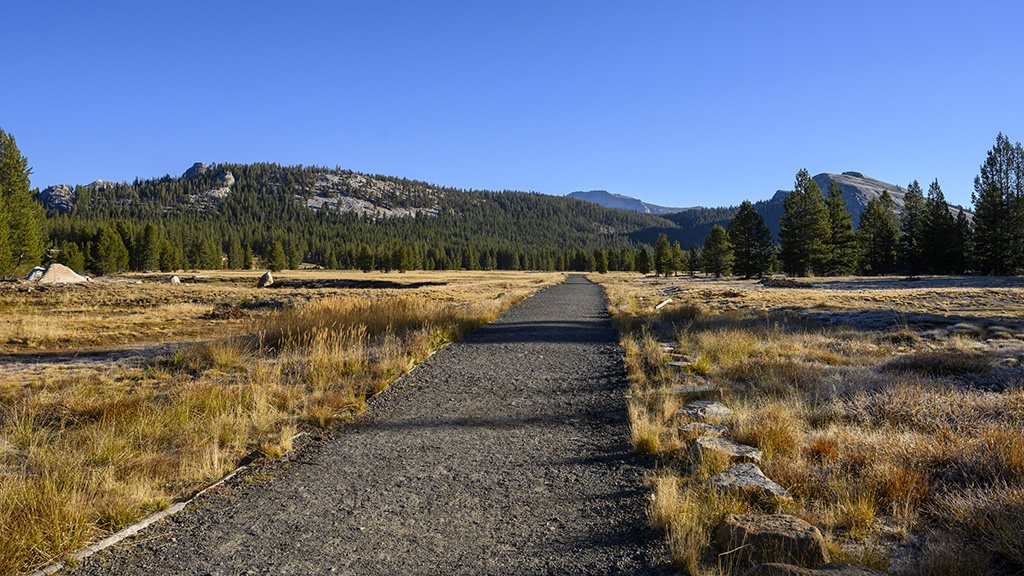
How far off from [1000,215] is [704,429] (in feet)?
219

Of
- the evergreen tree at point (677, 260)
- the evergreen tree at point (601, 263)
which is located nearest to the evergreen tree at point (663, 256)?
the evergreen tree at point (677, 260)

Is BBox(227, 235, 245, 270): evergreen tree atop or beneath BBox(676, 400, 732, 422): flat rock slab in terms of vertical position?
atop

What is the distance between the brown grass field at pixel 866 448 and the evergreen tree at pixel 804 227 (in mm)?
52026

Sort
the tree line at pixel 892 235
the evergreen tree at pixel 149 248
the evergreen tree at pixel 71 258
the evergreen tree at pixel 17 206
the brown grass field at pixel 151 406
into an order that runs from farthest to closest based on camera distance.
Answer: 1. the evergreen tree at pixel 149 248
2. the evergreen tree at pixel 71 258
3. the tree line at pixel 892 235
4. the evergreen tree at pixel 17 206
5. the brown grass field at pixel 151 406

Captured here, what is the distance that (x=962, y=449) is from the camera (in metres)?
4.28

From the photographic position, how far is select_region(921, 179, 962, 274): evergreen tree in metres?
55.9

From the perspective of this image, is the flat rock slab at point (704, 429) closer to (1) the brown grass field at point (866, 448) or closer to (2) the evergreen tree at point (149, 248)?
(1) the brown grass field at point (866, 448)

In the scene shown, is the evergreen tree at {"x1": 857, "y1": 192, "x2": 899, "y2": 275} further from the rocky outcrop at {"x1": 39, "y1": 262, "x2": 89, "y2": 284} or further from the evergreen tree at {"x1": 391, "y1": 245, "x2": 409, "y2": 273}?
the evergreen tree at {"x1": 391, "y1": 245, "x2": 409, "y2": 273}

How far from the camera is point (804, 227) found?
56.6 metres

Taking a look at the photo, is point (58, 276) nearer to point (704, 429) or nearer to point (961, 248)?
point (704, 429)

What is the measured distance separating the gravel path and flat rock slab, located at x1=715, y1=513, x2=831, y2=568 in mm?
477

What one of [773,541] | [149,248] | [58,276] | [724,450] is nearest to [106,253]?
[149,248]

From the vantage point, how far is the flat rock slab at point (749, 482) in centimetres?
379

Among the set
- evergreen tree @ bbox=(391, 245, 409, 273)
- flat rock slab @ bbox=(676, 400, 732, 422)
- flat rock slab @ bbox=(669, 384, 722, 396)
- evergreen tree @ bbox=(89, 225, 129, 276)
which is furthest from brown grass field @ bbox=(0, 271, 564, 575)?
evergreen tree @ bbox=(391, 245, 409, 273)
